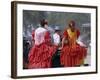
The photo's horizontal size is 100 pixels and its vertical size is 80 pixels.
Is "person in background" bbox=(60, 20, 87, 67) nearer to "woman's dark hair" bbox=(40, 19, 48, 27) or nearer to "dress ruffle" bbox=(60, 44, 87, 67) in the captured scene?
"dress ruffle" bbox=(60, 44, 87, 67)

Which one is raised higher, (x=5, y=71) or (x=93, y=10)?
(x=93, y=10)

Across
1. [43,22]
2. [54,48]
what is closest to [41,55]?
[54,48]

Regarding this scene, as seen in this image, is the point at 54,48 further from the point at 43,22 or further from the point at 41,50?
the point at 43,22

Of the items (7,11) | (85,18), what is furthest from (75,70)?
(7,11)

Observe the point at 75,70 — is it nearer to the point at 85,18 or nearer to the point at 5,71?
the point at 85,18

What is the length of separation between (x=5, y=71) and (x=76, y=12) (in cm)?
79

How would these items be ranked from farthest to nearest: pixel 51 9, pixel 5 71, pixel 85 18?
pixel 85 18 → pixel 51 9 → pixel 5 71

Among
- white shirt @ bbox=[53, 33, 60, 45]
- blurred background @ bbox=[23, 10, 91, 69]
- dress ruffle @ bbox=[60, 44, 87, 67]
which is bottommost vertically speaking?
dress ruffle @ bbox=[60, 44, 87, 67]

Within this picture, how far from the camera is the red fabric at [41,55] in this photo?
2.04 m

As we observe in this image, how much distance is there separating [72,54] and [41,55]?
295mm

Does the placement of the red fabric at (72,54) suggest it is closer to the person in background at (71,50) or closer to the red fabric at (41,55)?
the person in background at (71,50)

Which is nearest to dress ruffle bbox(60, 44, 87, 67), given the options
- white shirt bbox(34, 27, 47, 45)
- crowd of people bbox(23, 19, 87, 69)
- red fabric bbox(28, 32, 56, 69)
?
crowd of people bbox(23, 19, 87, 69)

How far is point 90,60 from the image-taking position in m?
2.29

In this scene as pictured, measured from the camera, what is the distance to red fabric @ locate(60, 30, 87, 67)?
85.0 inches
